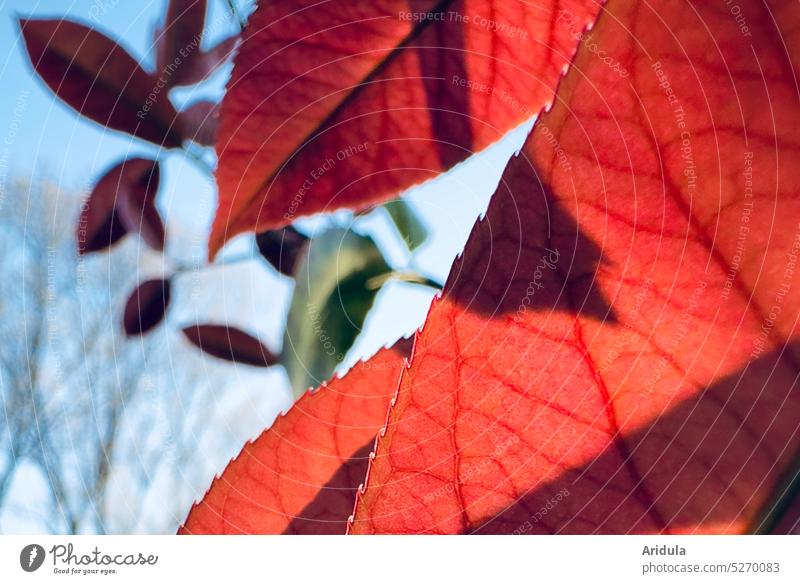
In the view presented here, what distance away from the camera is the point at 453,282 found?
0.28 m

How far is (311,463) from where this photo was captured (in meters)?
0.33

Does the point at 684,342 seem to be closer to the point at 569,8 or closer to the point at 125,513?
the point at 569,8

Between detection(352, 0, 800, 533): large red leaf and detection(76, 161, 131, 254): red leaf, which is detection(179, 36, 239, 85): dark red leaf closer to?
detection(76, 161, 131, 254): red leaf

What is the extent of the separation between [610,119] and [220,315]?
0.73 ft

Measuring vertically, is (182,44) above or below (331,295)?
above

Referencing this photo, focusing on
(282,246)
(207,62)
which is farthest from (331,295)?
(207,62)

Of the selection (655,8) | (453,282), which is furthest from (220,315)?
(655,8)

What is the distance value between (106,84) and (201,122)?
61 mm

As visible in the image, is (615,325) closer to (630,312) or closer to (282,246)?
(630,312)
